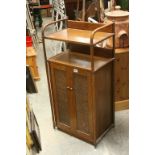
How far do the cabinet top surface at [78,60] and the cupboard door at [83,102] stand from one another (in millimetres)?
90

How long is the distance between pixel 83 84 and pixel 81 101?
19 centimetres

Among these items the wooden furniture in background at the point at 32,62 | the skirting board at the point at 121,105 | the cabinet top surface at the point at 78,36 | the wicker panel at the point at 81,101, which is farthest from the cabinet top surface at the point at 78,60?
the wooden furniture in background at the point at 32,62

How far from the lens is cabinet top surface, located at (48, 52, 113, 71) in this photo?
2303 millimetres

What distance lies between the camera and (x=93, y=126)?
243 cm

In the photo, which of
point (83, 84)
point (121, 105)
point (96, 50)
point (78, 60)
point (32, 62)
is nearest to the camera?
point (83, 84)

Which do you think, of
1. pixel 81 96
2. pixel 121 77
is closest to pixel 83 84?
pixel 81 96

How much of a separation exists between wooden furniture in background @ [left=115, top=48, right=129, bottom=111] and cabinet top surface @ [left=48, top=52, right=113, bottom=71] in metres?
0.42

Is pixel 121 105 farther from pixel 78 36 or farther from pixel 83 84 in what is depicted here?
pixel 78 36

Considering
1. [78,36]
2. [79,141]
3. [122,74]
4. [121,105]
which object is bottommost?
[79,141]

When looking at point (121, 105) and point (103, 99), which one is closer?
point (103, 99)

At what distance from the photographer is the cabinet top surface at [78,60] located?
2303 mm

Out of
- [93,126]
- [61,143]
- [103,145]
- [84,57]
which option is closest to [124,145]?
[103,145]

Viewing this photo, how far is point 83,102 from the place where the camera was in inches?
94.8
